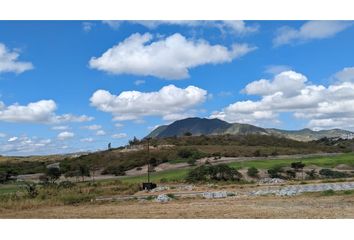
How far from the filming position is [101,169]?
2884 inches

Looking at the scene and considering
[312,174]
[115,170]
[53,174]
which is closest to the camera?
[312,174]

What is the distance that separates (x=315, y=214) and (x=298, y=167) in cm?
3400

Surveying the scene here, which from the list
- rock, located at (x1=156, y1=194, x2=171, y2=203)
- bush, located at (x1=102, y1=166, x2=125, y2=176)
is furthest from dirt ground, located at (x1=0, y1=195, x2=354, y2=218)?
bush, located at (x1=102, y1=166, x2=125, y2=176)

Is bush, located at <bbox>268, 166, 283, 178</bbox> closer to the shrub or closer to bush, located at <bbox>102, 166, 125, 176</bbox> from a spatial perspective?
the shrub

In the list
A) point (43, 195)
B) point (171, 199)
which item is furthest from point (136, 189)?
point (171, 199)

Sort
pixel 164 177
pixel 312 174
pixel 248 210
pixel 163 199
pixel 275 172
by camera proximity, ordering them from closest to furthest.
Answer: pixel 248 210 → pixel 163 199 → pixel 312 174 → pixel 275 172 → pixel 164 177

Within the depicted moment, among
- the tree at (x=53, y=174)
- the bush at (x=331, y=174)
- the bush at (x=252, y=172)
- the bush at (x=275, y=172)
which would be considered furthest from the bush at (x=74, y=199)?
the tree at (x=53, y=174)

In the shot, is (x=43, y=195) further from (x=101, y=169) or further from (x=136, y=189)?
(x=101, y=169)

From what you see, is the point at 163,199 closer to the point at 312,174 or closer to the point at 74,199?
the point at 74,199

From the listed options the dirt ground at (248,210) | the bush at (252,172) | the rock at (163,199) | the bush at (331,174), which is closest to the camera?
the dirt ground at (248,210)

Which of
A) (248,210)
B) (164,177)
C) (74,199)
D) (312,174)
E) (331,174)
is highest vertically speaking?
(164,177)

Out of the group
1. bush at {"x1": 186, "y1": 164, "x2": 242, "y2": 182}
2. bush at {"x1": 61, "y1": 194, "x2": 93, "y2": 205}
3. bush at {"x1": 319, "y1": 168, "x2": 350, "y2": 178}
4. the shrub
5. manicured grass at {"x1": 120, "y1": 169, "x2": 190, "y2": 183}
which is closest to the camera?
bush at {"x1": 61, "y1": 194, "x2": 93, "y2": 205}

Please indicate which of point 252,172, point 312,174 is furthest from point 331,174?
point 252,172

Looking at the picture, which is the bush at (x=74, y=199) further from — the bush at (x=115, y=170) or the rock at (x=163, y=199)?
the bush at (x=115, y=170)
